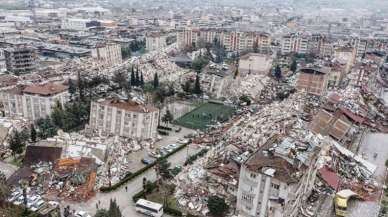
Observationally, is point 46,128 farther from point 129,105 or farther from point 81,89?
point 81,89

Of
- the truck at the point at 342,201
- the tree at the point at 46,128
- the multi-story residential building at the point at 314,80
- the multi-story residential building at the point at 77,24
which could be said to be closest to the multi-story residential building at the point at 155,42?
the multi-story residential building at the point at 77,24

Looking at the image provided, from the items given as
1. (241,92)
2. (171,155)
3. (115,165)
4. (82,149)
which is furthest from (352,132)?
(82,149)

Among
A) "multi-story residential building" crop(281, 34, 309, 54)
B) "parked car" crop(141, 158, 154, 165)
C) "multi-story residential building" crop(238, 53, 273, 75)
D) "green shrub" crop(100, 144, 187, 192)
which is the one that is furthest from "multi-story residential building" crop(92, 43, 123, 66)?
"green shrub" crop(100, 144, 187, 192)

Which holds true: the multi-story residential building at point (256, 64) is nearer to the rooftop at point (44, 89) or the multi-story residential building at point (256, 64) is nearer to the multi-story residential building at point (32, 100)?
the rooftop at point (44, 89)

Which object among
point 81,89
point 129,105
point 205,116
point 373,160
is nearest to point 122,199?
point 129,105

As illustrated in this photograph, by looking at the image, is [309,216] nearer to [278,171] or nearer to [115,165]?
[278,171]
